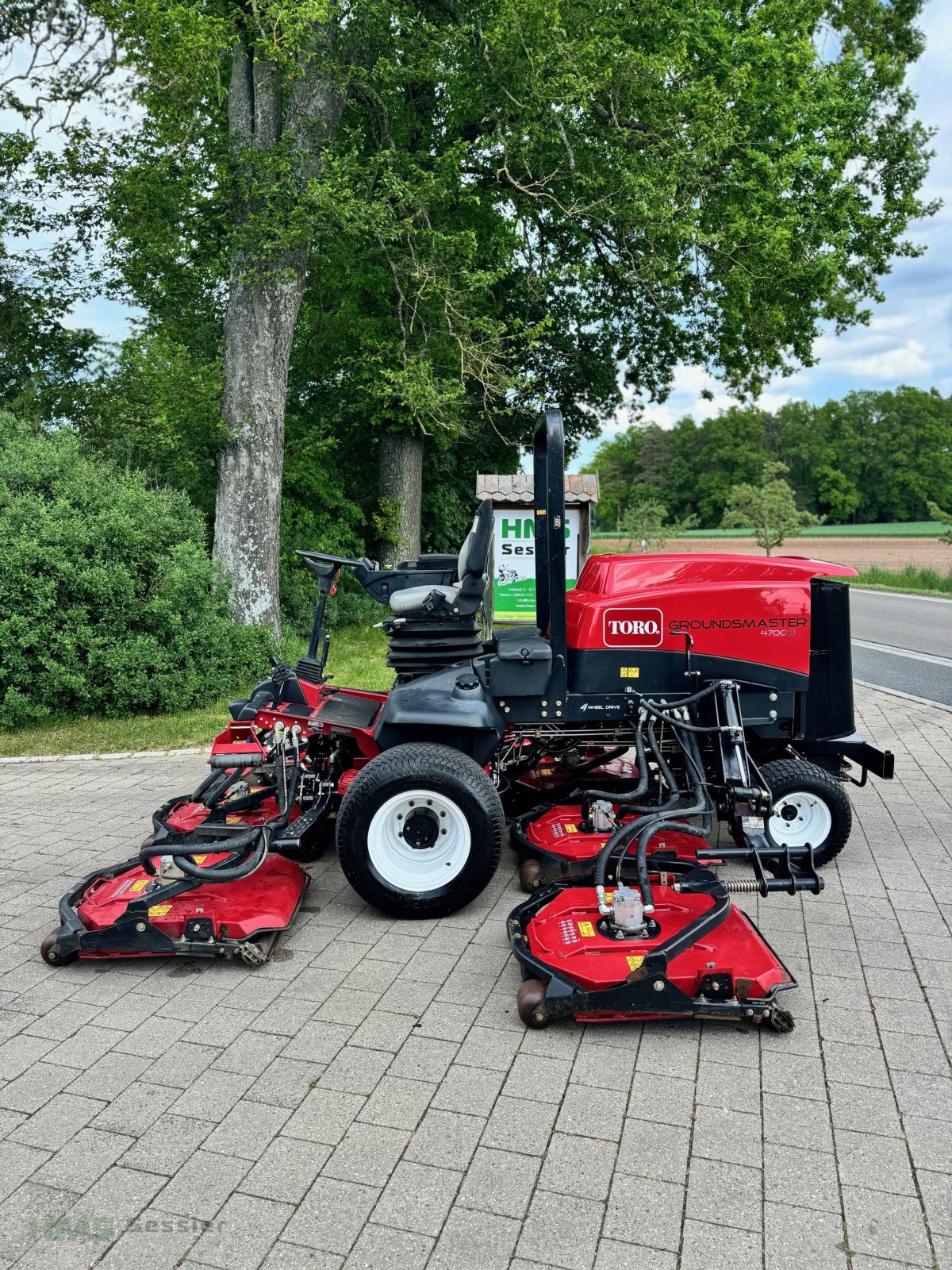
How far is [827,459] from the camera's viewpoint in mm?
72688

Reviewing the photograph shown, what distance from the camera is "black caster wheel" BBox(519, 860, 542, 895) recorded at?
4.83m

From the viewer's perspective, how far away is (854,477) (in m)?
72.9

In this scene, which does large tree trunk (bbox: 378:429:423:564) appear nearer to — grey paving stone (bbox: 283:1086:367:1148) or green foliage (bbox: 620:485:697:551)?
grey paving stone (bbox: 283:1086:367:1148)

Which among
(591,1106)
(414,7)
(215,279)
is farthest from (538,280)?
(591,1106)

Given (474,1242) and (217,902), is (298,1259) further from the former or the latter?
(217,902)

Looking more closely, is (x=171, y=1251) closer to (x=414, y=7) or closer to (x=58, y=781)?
(x=58, y=781)

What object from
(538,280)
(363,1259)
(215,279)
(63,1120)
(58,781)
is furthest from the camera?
(215,279)

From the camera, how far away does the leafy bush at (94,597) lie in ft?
27.8

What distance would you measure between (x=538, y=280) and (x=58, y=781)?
923 cm

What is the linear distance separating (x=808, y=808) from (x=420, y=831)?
6.90ft

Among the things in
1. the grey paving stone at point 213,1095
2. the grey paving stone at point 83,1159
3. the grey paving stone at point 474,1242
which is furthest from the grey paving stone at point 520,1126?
the grey paving stone at point 83,1159

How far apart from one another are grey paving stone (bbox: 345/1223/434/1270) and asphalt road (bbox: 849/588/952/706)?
247 inches

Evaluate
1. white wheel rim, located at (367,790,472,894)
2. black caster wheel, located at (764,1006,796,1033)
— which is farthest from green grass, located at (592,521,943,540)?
black caster wheel, located at (764,1006,796,1033)

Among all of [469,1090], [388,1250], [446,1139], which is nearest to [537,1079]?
[469,1090]
